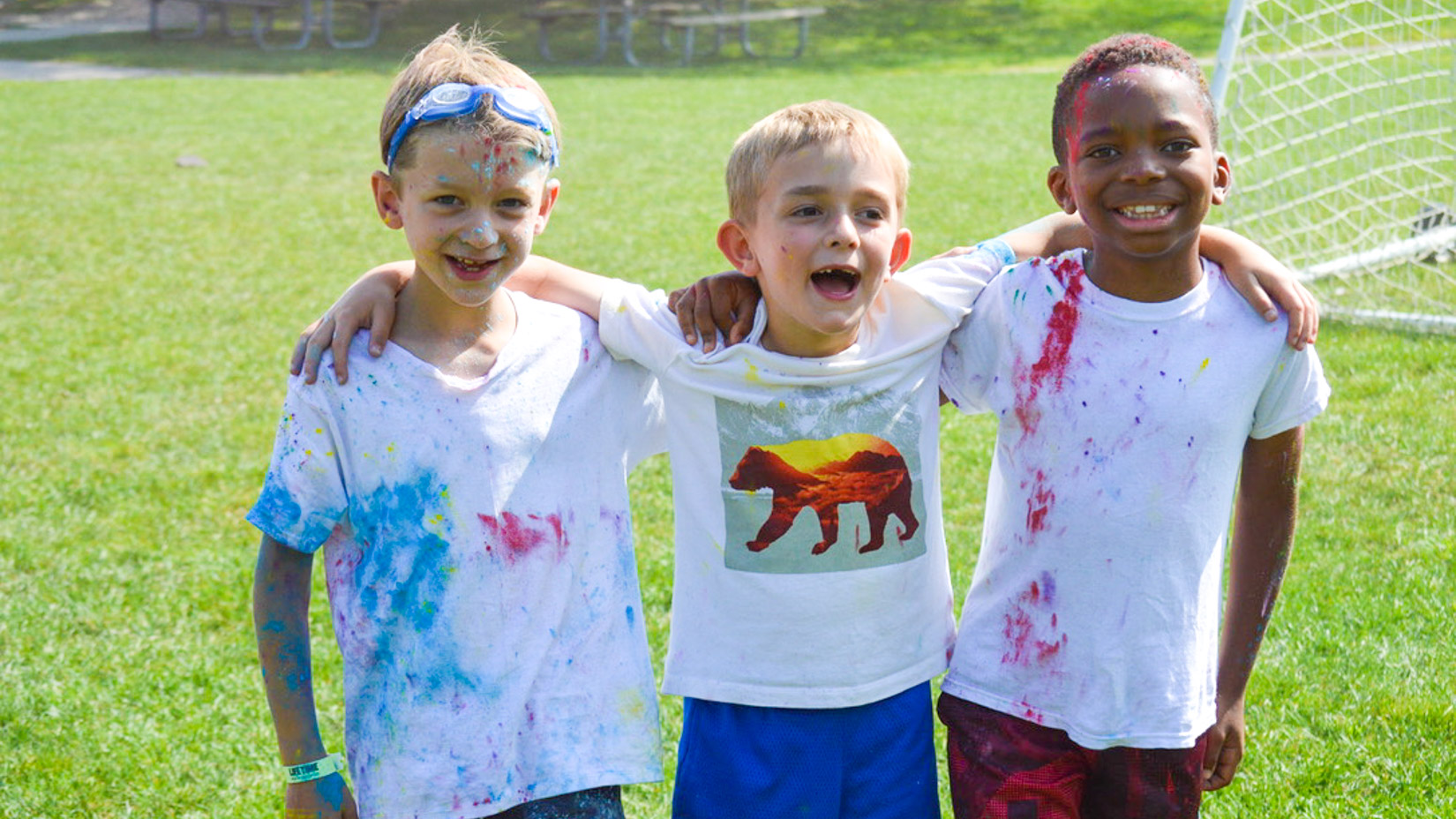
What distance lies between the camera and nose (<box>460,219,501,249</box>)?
2.17 m

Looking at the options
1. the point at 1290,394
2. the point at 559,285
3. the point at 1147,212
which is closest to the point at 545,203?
the point at 559,285

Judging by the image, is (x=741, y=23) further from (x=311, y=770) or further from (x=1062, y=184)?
(x=311, y=770)

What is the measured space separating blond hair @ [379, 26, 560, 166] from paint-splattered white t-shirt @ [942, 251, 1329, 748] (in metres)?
0.84

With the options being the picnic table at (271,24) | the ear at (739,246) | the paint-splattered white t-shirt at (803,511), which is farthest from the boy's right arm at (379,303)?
the picnic table at (271,24)

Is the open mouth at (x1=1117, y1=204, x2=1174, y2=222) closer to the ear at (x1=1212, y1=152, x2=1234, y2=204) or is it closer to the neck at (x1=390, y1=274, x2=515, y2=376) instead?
the ear at (x1=1212, y1=152, x2=1234, y2=204)

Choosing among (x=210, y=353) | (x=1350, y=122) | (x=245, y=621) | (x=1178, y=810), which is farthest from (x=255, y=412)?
(x=1350, y=122)

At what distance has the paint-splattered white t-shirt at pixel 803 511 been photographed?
2.27 metres

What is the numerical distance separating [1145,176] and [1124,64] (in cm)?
20

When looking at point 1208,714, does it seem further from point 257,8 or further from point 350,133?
point 257,8

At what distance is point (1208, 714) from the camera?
2303 mm

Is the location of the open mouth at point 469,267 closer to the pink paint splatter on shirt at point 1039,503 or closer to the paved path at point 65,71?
the pink paint splatter on shirt at point 1039,503

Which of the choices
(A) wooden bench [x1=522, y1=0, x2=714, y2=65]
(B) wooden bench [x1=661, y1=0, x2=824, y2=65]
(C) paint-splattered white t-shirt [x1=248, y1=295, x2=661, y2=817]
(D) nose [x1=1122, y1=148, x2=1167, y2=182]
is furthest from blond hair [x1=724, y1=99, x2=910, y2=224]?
(A) wooden bench [x1=522, y1=0, x2=714, y2=65]

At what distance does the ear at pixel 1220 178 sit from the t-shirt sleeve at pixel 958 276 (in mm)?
332

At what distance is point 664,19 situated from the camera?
71.1 ft
